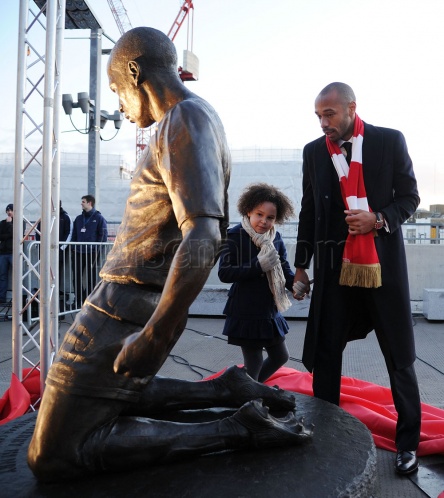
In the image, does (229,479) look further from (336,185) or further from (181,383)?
(336,185)

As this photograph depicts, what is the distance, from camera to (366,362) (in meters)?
5.31

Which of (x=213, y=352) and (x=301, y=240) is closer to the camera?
(x=301, y=240)

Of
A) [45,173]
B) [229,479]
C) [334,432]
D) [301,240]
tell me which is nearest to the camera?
[229,479]

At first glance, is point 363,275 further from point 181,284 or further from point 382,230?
point 181,284

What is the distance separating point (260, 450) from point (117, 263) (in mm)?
911

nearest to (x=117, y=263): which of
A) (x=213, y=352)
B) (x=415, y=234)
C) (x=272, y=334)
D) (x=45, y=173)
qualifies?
(x=272, y=334)

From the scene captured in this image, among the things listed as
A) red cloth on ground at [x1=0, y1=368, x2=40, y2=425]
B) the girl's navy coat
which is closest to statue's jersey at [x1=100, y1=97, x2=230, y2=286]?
the girl's navy coat

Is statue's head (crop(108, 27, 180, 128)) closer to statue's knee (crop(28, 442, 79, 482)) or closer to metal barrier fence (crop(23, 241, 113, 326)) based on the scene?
statue's knee (crop(28, 442, 79, 482))

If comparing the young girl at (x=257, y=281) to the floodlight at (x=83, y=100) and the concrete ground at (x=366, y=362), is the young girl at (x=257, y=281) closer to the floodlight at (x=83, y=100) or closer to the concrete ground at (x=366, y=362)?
the concrete ground at (x=366, y=362)

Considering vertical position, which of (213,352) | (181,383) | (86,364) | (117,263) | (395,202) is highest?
(395,202)

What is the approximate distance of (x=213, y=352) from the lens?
5.82m

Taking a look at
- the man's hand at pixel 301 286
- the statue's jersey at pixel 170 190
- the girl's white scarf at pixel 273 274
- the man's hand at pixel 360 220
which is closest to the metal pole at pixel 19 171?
the girl's white scarf at pixel 273 274

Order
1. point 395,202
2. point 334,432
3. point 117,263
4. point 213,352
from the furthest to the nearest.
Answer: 1. point 213,352
2. point 395,202
3. point 334,432
4. point 117,263

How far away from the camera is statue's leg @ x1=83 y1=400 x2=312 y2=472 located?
5.43ft
